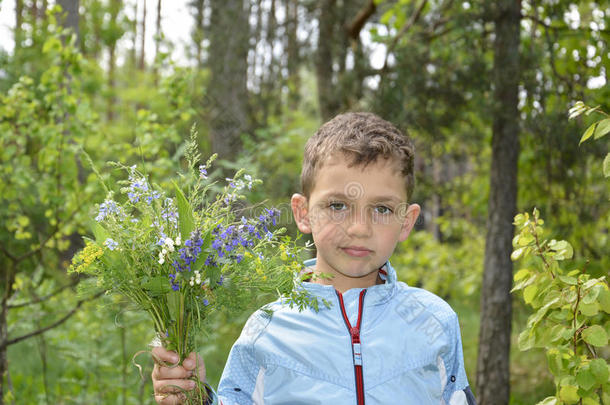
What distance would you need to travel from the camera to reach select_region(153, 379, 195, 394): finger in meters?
1.75

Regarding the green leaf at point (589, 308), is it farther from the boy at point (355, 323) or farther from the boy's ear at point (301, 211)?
the boy's ear at point (301, 211)

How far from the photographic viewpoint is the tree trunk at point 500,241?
15.5 ft

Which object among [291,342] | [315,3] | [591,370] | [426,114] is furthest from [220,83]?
[591,370]

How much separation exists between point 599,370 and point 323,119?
4.31 m

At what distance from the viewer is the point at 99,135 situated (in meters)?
4.25

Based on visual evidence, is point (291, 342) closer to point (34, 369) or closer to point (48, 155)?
point (48, 155)

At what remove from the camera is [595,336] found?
2.07 meters

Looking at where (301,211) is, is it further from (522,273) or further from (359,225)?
(522,273)

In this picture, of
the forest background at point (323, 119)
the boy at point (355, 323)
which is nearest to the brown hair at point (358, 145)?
the boy at point (355, 323)

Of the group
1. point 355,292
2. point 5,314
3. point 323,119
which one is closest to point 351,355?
point 355,292

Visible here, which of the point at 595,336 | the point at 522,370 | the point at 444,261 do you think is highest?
the point at 595,336

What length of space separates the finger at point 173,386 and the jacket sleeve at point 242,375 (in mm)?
276

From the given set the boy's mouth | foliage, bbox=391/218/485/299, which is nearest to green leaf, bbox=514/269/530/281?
the boy's mouth

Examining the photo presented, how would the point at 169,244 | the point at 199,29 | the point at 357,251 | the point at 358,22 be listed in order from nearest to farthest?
the point at 169,244, the point at 357,251, the point at 358,22, the point at 199,29
